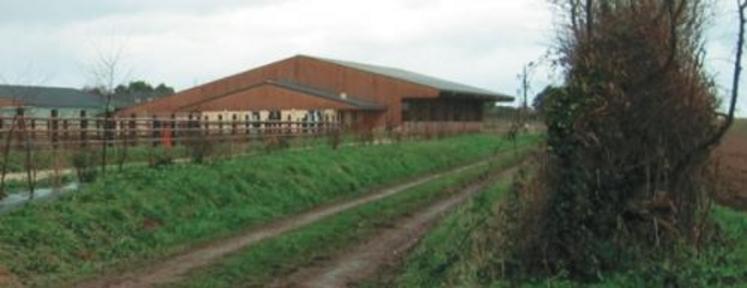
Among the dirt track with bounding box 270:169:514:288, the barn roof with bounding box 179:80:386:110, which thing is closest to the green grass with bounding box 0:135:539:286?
the dirt track with bounding box 270:169:514:288

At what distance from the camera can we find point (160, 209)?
20938mm

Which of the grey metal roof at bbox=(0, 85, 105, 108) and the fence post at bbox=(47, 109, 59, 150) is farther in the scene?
the grey metal roof at bbox=(0, 85, 105, 108)

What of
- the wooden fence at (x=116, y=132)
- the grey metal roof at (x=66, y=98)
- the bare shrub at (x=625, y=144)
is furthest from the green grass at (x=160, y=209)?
the grey metal roof at (x=66, y=98)

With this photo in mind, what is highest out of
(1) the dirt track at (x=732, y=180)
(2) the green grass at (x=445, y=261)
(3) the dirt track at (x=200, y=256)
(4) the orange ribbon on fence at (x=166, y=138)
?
(4) the orange ribbon on fence at (x=166, y=138)

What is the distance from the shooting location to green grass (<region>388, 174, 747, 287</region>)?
11.6 metres

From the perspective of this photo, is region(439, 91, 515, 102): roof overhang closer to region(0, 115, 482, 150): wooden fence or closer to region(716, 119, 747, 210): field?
region(0, 115, 482, 150): wooden fence

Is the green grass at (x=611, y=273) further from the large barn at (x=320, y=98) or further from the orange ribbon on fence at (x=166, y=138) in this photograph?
the large barn at (x=320, y=98)

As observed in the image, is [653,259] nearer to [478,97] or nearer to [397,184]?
[397,184]

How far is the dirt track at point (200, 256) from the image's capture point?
559 inches

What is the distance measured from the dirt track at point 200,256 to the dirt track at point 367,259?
168 cm

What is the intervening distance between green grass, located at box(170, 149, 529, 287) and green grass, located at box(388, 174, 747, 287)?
1682 millimetres

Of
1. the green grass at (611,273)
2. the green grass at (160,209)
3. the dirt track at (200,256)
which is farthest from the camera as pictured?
the green grass at (160,209)

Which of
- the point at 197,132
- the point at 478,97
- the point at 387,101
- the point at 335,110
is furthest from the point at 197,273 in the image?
the point at 478,97

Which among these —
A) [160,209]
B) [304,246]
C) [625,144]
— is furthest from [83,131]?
[625,144]
